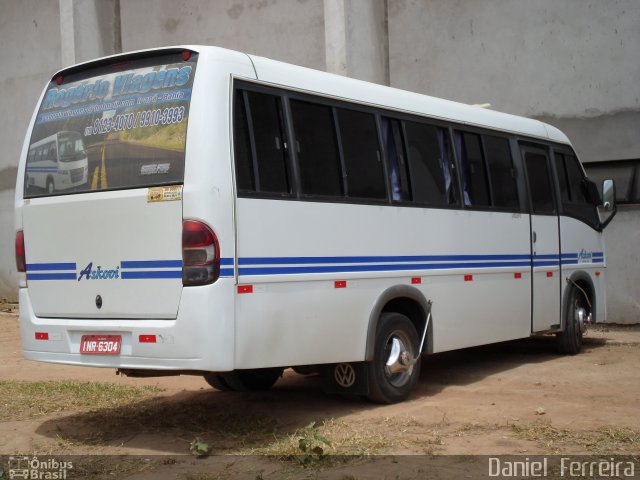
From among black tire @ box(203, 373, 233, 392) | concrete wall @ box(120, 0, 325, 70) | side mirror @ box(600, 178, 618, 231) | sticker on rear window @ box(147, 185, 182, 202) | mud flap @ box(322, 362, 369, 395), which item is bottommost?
black tire @ box(203, 373, 233, 392)

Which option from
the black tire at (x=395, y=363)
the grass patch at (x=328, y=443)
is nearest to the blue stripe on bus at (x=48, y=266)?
the grass patch at (x=328, y=443)

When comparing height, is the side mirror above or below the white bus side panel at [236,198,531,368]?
above

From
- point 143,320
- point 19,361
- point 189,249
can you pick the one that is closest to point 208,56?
point 189,249

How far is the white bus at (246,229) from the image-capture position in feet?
21.4

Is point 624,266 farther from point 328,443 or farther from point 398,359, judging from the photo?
point 328,443

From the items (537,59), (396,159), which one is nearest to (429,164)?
(396,159)

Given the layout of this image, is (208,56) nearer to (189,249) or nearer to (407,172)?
(189,249)

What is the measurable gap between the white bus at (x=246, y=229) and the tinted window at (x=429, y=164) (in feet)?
0.07

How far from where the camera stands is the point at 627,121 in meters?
13.6

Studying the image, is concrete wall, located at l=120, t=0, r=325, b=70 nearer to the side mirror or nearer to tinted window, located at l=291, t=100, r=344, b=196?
the side mirror

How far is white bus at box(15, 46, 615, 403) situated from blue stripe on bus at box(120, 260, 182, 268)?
14mm

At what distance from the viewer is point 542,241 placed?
1071 cm

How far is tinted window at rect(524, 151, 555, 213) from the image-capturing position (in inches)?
420

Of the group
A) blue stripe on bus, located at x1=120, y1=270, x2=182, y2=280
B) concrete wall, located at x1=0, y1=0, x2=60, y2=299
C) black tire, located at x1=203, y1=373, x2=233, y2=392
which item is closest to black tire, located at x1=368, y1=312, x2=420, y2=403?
black tire, located at x1=203, y1=373, x2=233, y2=392
